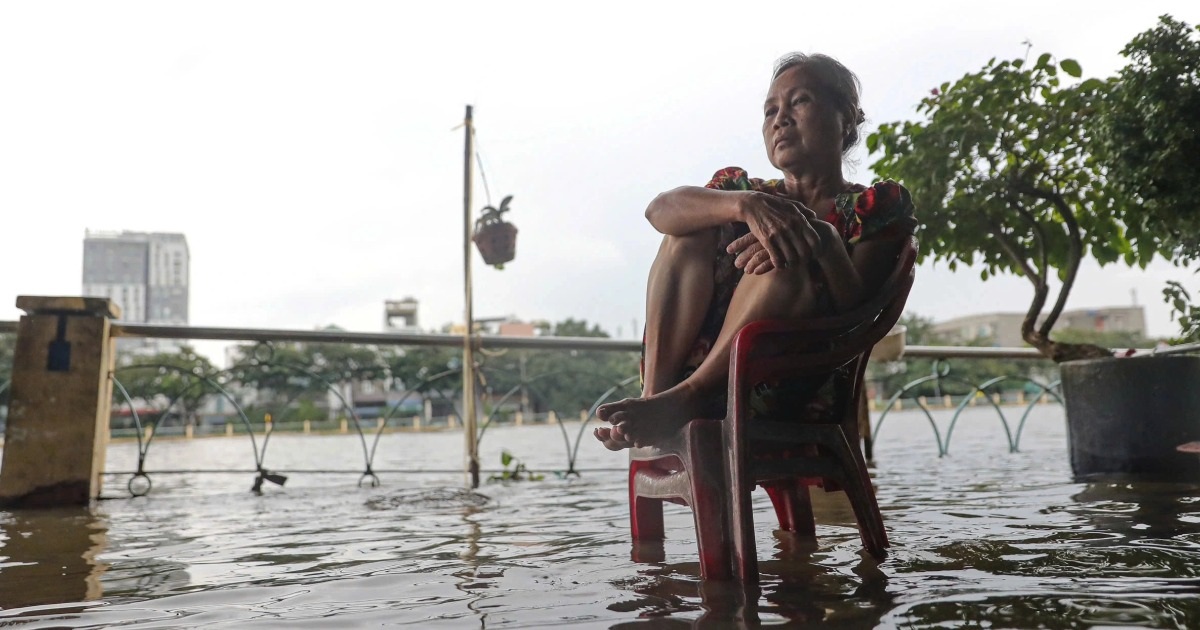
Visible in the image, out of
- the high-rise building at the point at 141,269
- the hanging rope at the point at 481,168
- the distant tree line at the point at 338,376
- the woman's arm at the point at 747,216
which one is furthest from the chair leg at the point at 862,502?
the high-rise building at the point at 141,269

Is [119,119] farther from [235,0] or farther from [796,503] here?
[796,503]

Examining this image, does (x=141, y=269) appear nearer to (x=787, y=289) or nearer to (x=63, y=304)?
(x=63, y=304)

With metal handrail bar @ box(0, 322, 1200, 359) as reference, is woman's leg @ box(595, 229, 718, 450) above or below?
below

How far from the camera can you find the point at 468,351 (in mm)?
3994

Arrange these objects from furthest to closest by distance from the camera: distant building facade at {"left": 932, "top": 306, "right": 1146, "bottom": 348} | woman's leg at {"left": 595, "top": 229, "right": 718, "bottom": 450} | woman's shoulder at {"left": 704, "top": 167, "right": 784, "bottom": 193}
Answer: distant building facade at {"left": 932, "top": 306, "right": 1146, "bottom": 348} → woman's shoulder at {"left": 704, "top": 167, "right": 784, "bottom": 193} → woman's leg at {"left": 595, "top": 229, "right": 718, "bottom": 450}

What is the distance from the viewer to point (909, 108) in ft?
11.2

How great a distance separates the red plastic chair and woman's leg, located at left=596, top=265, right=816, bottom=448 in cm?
4

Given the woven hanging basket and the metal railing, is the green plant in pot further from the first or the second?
the woven hanging basket

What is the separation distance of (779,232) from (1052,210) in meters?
2.71

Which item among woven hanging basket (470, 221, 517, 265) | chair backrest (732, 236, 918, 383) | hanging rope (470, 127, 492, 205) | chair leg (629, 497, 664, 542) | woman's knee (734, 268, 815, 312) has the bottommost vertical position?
chair leg (629, 497, 664, 542)

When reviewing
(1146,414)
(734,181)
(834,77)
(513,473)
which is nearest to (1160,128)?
(1146,414)

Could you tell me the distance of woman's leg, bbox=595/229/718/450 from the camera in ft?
5.15

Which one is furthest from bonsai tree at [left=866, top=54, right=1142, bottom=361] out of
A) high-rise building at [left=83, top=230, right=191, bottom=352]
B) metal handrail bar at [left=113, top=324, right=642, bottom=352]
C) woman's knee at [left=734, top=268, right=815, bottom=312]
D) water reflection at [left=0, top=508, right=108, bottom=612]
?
high-rise building at [left=83, top=230, right=191, bottom=352]

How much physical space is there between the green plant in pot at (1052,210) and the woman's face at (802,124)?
1696 millimetres
